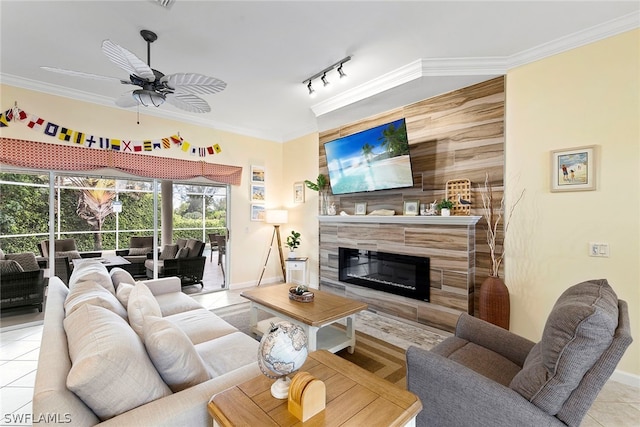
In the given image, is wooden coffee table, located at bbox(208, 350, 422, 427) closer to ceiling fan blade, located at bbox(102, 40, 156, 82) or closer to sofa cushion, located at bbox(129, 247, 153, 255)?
ceiling fan blade, located at bbox(102, 40, 156, 82)

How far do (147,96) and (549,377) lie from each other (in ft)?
10.4

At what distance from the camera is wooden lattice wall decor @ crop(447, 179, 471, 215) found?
123 inches

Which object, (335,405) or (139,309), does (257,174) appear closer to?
(139,309)

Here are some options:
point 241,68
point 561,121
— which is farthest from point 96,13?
point 561,121

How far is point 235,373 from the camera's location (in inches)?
52.4

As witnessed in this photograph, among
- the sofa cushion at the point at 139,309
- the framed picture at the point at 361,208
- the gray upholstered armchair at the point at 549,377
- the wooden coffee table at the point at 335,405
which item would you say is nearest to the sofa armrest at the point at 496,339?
the gray upholstered armchair at the point at 549,377

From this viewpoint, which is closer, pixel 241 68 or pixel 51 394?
pixel 51 394

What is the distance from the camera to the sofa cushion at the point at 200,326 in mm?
2182

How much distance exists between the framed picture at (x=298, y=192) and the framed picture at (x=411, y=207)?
85.5 inches

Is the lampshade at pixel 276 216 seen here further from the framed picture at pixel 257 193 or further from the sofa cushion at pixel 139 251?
the sofa cushion at pixel 139 251

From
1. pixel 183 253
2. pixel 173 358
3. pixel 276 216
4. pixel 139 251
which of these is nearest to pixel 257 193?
pixel 276 216

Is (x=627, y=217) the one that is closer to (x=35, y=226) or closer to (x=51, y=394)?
(x=51, y=394)

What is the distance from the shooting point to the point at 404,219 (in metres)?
3.54

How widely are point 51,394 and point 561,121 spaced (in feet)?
12.3
